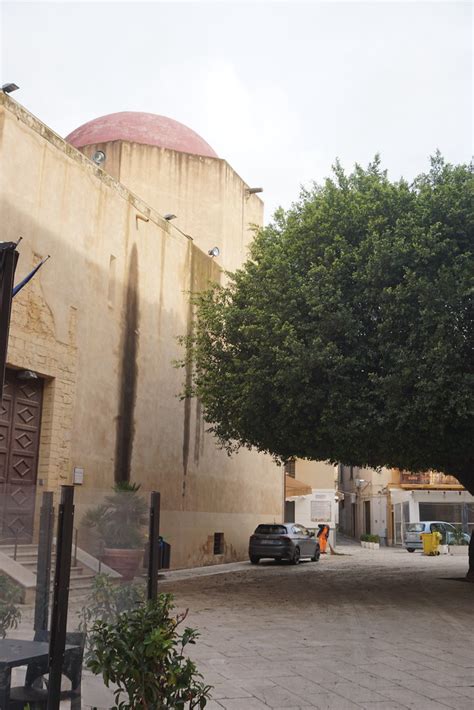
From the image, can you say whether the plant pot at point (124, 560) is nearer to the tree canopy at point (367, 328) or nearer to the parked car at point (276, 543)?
the tree canopy at point (367, 328)

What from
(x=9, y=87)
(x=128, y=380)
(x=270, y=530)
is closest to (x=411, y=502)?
(x=270, y=530)

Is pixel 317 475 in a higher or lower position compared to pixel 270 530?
higher

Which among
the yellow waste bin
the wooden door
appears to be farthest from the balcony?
the wooden door

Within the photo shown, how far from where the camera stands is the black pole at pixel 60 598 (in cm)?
432

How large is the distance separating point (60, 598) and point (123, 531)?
3.74 ft

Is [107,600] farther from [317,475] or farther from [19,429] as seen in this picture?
[317,475]

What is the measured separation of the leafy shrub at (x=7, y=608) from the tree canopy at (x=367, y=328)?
29.7 ft

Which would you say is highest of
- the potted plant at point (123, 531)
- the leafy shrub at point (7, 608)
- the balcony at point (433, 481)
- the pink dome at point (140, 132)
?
the pink dome at point (140, 132)

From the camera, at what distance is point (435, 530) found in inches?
1407

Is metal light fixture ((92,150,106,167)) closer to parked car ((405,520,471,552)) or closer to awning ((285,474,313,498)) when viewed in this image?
awning ((285,474,313,498))

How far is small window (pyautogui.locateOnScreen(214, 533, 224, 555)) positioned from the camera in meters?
23.5

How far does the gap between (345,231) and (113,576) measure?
1063cm

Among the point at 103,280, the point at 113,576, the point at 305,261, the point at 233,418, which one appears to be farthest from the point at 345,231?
the point at 113,576

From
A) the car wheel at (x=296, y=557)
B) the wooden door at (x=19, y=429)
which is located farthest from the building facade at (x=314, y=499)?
the wooden door at (x=19, y=429)
